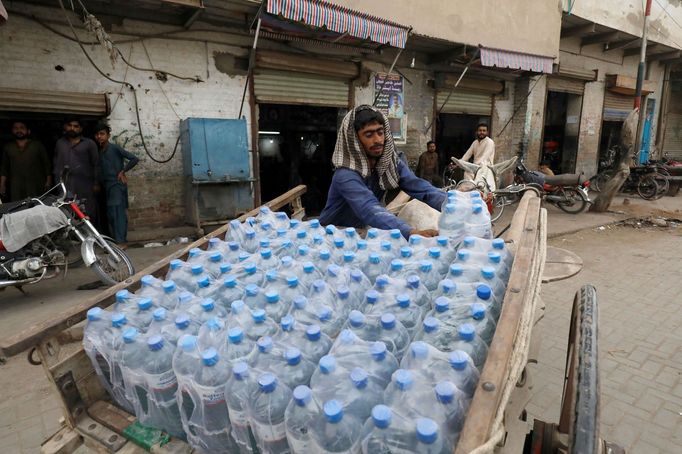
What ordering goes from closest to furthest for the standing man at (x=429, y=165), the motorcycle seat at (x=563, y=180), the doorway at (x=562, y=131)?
the standing man at (x=429, y=165) < the motorcycle seat at (x=563, y=180) < the doorway at (x=562, y=131)

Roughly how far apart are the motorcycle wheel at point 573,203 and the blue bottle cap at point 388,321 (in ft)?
31.3

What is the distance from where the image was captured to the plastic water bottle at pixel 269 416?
3.46 feet

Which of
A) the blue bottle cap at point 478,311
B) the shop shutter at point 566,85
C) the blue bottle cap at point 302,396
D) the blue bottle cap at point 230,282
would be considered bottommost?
the blue bottle cap at point 302,396

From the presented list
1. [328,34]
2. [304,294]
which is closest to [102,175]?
[328,34]

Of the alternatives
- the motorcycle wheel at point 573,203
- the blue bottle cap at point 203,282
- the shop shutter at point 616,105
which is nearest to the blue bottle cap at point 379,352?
the blue bottle cap at point 203,282

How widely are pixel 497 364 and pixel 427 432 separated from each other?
0.85ft

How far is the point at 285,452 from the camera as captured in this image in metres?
1.07

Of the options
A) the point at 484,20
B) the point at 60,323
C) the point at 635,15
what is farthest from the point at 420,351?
the point at 635,15

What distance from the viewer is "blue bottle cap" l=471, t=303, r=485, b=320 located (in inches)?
49.4

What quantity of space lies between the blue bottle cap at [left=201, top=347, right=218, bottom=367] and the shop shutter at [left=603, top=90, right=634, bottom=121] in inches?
637

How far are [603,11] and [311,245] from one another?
1306 centimetres

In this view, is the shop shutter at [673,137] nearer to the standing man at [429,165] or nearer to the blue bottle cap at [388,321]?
the standing man at [429,165]

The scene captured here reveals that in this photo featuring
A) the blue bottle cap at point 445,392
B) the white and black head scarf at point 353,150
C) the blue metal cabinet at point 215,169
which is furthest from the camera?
the blue metal cabinet at point 215,169

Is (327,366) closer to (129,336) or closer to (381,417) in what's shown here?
(381,417)
